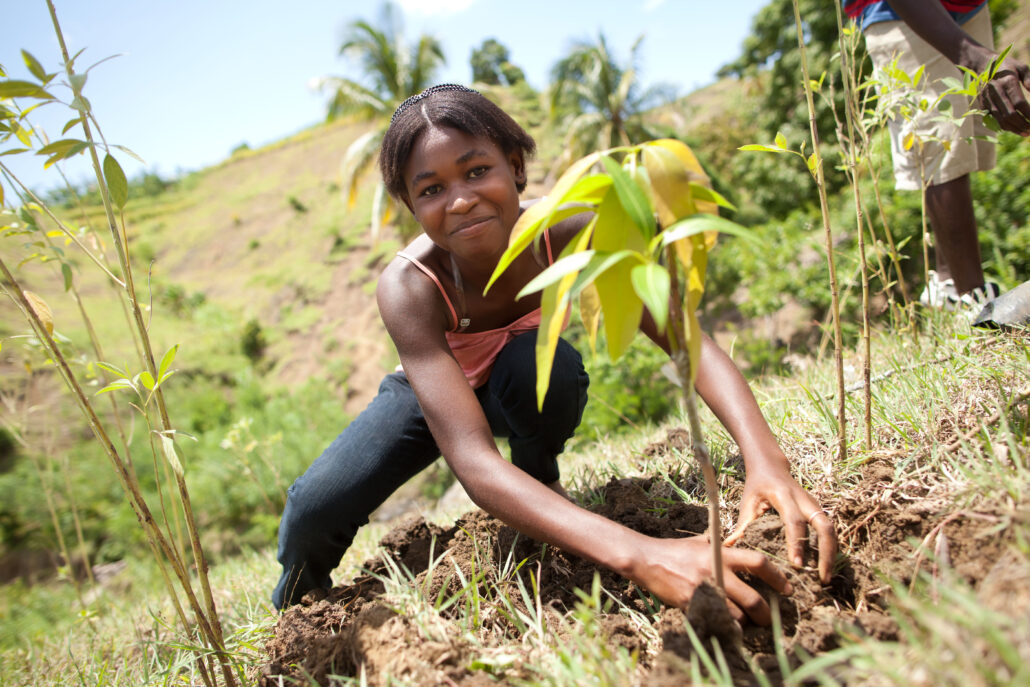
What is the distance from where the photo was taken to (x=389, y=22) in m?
13.8

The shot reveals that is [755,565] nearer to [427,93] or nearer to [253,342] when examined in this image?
[427,93]

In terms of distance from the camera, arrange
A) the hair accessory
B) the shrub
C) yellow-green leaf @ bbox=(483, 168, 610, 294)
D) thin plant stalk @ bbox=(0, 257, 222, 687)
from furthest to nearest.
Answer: the shrub < the hair accessory < thin plant stalk @ bbox=(0, 257, 222, 687) < yellow-green leaf @ bbox=(483, 168, 610, 294)

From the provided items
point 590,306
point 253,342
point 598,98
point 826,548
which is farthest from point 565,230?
point 253,342

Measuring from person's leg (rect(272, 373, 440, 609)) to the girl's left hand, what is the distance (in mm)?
1074

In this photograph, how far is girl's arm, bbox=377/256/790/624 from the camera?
38.6 inches

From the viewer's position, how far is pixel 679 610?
3.32 feet

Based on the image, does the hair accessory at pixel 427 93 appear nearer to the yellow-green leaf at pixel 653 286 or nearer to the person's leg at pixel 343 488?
the person's leg at pixel 343 488

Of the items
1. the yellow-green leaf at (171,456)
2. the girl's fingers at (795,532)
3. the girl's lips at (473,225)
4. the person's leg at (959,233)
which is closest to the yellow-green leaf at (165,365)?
the yellow-green leaf at (171,456)

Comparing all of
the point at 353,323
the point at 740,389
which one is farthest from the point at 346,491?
the point at 353,323

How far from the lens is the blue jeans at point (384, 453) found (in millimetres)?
1775

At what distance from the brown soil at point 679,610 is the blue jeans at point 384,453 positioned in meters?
0.35

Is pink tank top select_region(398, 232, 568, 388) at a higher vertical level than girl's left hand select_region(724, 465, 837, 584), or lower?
higher

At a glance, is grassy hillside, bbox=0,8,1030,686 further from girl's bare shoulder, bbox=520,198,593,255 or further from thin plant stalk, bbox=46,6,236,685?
girl's bare shoulder, bbox=520,198,593,255

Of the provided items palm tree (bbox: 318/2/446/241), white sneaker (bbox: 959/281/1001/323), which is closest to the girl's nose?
white sneaker (bbox: 959/281/1001/323)
